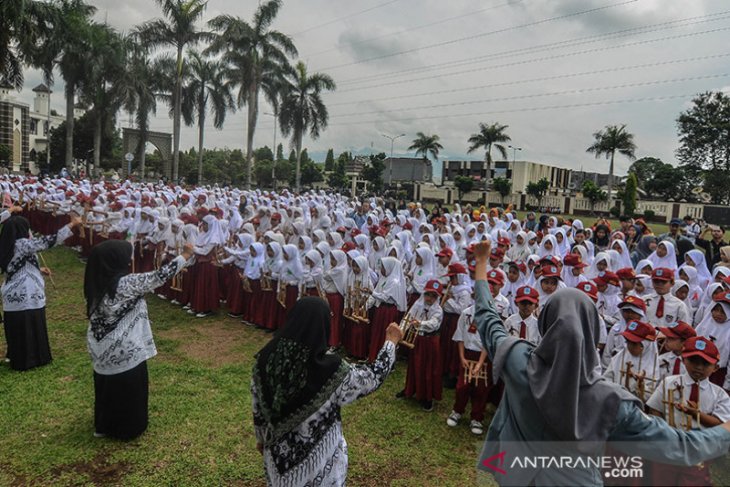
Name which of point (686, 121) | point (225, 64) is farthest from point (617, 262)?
point (686, 121)

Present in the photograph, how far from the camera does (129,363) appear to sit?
4375mm

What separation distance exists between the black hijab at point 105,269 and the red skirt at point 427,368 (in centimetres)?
334

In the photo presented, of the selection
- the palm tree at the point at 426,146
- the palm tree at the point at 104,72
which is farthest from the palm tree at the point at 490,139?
the palm tree at the point at 104,72

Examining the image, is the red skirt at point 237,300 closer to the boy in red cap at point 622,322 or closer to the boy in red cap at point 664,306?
the boy in red cap at point 622,322

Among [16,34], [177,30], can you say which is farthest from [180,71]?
[16,34]

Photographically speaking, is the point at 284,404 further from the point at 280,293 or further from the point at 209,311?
the point at 209,311

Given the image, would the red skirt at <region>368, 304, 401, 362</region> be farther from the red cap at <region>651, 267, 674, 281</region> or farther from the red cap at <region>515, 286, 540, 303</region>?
the red cap at <region>651, 267, 674, 281</region>

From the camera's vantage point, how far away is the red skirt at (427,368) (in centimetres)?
563

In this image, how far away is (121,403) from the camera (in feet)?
15.0

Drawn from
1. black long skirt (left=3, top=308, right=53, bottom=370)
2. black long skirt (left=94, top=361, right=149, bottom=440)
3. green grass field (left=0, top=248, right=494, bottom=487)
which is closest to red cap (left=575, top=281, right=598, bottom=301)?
green grass field (left=0, top=248, right=494, bottom=487)

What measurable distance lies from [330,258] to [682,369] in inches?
198

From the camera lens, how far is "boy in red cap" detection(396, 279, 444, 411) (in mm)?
5617

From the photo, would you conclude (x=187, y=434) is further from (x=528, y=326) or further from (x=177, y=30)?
(x=177, y=30)

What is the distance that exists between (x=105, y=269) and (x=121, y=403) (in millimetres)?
1424
